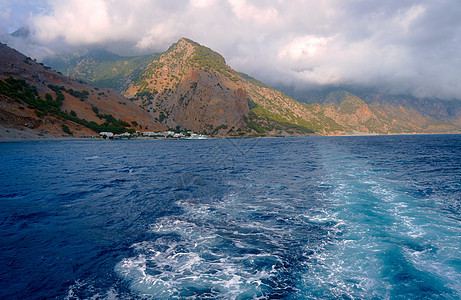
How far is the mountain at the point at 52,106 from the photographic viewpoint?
8519cm

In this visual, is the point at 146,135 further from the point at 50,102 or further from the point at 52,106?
the point at 50,102

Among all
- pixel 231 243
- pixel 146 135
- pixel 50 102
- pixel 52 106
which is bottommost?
pixel 231 243

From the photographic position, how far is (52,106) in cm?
10625

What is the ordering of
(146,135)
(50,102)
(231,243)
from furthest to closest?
(146,135) → (50,102) → (231,243)

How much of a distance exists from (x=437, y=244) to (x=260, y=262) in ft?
25.1

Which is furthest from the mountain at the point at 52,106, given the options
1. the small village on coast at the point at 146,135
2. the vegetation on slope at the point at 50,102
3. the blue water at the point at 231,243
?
the blue water at the point at 231,243

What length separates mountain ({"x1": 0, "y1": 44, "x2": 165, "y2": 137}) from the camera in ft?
279

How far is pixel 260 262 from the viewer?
8.33 meters

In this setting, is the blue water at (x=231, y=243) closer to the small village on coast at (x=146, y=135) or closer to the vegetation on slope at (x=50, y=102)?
the vegetation on slope at (x=50, y=102)

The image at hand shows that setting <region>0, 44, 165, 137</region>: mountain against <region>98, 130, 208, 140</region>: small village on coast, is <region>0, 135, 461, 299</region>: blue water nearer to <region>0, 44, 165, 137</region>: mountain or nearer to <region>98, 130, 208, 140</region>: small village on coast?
<region>0, 44, 165, 137</region>: mountain

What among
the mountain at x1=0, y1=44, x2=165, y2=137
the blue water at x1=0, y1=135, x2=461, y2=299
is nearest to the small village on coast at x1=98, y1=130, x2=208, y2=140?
the mountain at x1=0, y1=44, x2=165, y2=137

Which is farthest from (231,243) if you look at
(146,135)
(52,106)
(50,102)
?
(146,135)

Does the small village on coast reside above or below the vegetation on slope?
below

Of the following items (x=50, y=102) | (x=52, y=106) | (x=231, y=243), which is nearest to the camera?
(x=231, y=243)
